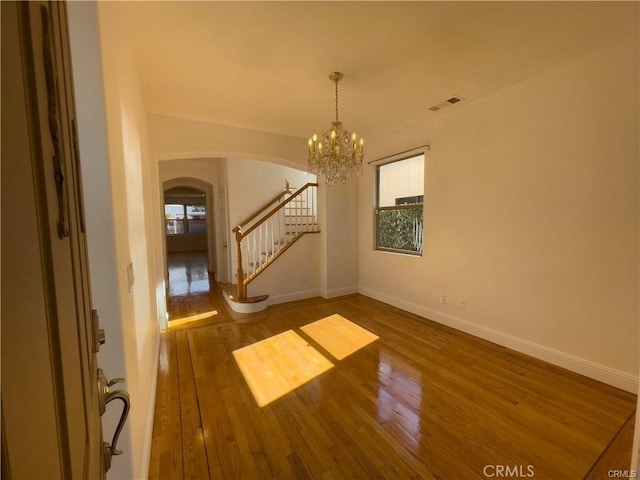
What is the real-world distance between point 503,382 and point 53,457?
9.43 feet

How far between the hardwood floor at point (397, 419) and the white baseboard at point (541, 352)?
0.08 meters

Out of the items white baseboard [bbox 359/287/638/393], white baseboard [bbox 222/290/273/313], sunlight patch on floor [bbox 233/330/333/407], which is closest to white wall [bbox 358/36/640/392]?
white baseboard [bbox 359/287/638/393]

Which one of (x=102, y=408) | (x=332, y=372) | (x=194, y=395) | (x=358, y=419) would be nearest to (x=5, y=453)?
(x=102, y=408)

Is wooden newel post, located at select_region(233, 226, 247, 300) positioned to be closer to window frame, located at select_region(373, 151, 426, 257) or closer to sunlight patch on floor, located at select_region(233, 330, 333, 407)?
sunlight patch on floor, located at select_region(233, 330, 333, 407)

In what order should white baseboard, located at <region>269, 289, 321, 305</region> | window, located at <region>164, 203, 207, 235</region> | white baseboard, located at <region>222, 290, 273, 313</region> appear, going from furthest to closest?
window, located at <region>164, 203, 207, 235</region>
white baseboard, located at <region>269, 289, 321, 305</region>
white baseboard, located at <region>222, 290, 273, 313</region>

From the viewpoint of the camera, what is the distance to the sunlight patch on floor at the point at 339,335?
295 cm

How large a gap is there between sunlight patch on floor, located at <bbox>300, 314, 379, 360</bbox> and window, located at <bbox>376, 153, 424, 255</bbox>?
1.44 metres

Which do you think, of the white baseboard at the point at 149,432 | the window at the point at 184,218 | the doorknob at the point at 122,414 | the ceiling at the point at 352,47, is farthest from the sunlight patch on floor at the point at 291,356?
the window at the point at 184,218

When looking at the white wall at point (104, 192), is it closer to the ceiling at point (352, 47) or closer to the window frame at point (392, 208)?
the ceiling at point (352, 47)

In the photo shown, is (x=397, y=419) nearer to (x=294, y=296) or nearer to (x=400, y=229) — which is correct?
(x=400, y=229)

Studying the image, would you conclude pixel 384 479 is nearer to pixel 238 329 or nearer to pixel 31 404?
pixel 31 404

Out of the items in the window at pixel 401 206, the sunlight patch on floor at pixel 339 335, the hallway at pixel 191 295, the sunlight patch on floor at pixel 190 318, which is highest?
the window at pixel 401 206

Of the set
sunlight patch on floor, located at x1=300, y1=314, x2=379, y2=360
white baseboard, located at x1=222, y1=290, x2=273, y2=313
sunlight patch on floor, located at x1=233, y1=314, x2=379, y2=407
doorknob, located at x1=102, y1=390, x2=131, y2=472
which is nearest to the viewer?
doorknob, located at x1=102, y1=390, x2=131, y2=472

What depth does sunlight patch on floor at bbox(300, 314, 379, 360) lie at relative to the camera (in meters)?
2.95
